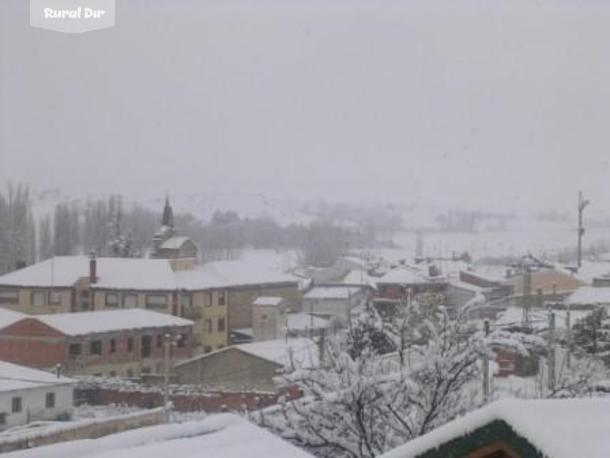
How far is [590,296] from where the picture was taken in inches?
107

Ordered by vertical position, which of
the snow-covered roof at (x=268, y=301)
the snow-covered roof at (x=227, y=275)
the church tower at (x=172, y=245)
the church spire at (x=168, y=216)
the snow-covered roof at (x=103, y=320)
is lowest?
the snow-covered roof at (x=103, y=320)

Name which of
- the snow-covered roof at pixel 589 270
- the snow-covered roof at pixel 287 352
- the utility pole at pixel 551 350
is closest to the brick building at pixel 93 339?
the snow-covered roof at pixel 287 352

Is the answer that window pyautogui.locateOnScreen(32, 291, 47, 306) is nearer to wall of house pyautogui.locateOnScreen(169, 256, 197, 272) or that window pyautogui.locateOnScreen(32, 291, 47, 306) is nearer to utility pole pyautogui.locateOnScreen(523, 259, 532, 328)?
wall of house pyautogui.locateOnScreen(169, 256, 197, 272)

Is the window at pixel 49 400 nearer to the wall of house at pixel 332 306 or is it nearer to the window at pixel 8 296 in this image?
the window at pixel 8 296

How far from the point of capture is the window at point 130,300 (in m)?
2.33

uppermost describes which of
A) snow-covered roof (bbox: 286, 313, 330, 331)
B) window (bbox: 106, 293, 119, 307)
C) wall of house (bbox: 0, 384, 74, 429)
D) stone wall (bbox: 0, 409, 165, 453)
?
window (bbox: 106, 293, 119, 307)

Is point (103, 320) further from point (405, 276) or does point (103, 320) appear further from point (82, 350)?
point (405, 276)

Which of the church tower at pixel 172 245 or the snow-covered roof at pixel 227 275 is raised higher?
the church tower at pixel 172 245

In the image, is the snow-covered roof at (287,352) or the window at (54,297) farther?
the snow-covered roof at (287,352)

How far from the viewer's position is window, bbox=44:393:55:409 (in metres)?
2.17

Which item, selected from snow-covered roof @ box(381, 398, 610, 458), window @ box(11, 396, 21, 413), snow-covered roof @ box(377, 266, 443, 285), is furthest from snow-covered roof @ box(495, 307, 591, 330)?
snow-covered roof @ box(381, 398, 610, 458)

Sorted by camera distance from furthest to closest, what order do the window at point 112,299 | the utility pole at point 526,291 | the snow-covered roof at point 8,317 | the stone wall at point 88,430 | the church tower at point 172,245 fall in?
the utility pole at point 526,291, the church tower at point 172,245, the window at point 112,299, the snow-covered roof at point 8,317, the stone wall at point 88,430

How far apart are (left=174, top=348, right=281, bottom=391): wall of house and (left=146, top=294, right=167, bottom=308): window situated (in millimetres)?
189

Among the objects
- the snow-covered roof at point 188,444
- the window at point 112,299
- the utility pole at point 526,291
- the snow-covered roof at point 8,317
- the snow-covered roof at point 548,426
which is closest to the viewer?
the snow-covered roof at point 548,426
